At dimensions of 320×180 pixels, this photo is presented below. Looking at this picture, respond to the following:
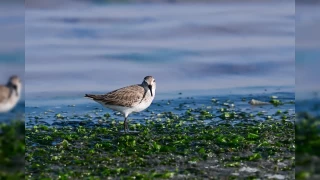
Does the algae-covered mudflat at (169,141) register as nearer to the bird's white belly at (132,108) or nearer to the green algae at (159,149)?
the green algae at (159,149)

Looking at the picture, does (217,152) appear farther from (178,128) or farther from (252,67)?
(252,67)

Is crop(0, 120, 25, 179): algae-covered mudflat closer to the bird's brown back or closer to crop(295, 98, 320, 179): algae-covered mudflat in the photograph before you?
crop(295, 98, 320, 179): algae-covered mudflat

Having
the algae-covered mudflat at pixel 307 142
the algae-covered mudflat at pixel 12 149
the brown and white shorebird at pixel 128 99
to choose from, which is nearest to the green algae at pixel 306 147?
the algae-covered mudflat at pixel 307 142

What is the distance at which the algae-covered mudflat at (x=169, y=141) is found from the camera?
10289 millimetres

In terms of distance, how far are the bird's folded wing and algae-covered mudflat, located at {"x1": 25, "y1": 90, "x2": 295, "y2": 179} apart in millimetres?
434

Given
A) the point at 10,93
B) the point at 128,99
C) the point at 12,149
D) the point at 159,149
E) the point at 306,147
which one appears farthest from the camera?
the point at 128,99

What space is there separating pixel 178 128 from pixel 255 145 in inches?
77.5

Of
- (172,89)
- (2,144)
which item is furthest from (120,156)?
(172,89)

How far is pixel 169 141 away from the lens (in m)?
12.1

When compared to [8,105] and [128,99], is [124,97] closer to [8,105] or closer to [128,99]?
[128,99]

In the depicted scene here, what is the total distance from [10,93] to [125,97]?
22.1 ft

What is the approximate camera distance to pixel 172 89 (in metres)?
16.7

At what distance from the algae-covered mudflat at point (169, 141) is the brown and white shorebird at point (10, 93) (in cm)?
292

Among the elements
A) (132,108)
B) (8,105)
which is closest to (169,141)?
(132,108)
